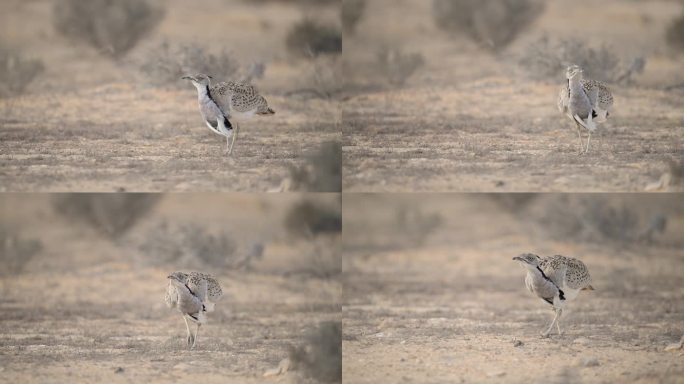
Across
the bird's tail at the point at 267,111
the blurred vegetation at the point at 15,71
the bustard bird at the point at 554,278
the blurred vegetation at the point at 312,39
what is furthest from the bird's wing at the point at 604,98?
the blurred vegetation at the point at 15,71

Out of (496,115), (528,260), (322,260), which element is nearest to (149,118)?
(322,260)

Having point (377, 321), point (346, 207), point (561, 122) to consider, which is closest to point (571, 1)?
point (561, 122)

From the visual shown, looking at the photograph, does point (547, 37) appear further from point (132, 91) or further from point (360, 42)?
point (132, 91)

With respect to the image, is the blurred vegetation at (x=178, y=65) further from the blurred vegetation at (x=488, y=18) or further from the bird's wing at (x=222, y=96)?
the blurred vegetation at (x=488, y=18)

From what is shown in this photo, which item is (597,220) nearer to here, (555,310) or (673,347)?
(555,310)

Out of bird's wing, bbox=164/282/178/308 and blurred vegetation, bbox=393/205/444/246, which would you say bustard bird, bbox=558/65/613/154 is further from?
bird's wing, bbox=164/282/178/308

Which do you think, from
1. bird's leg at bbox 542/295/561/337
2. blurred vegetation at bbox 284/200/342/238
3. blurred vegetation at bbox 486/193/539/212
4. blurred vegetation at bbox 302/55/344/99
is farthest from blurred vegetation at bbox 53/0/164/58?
bird's leg at bbox 542/295/561/337
